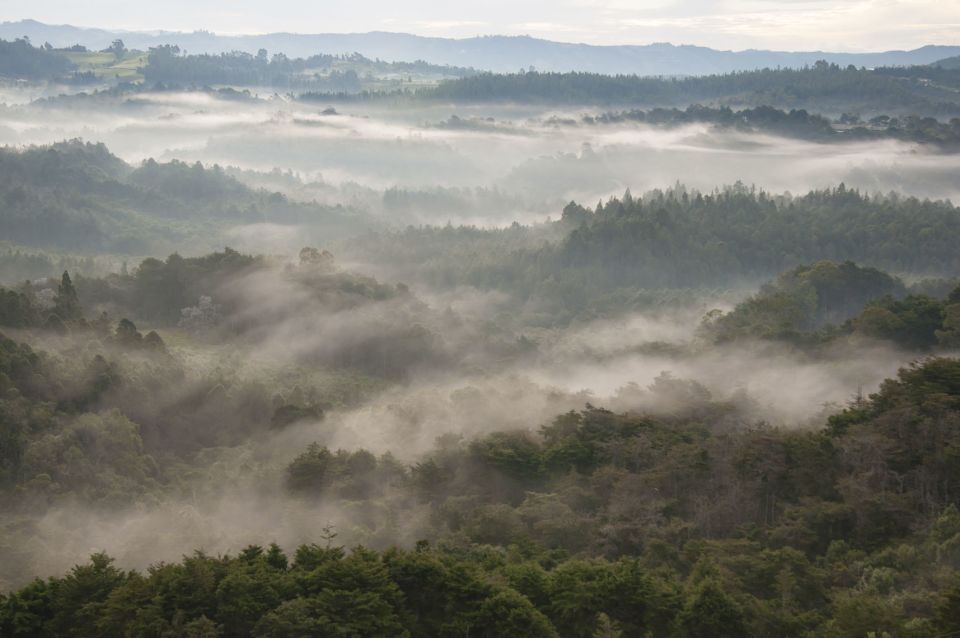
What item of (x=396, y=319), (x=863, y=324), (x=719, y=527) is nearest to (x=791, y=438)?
(x=719, y=527)

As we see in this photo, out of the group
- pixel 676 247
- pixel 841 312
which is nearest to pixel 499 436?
pixel 841 312

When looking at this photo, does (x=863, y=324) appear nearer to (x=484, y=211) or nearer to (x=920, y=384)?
(x=920, y=384)

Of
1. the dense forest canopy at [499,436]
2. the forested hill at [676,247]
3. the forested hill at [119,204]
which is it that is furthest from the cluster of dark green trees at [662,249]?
the forested hill at [119,204]

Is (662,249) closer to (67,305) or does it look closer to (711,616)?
(67,305)

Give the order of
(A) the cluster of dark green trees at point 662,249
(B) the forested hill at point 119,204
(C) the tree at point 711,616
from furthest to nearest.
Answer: (B) the forested hill at point 119,204 < (A) the cluster of dark green trees at point 662,249 < (C) the tree at point 711,616

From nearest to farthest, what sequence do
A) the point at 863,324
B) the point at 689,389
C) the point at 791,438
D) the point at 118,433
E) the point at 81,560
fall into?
the point at 81,560
the point at 791,438
the point at 118,433
the point at 689,389
the point at 863,324

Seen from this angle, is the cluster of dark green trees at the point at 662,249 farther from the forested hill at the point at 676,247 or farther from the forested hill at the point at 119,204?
the forested hill at the point at 119,204

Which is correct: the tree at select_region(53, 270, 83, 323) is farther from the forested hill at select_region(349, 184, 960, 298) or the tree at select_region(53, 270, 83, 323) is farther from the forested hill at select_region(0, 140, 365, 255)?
the forested hill at select_region(0, 140, 365, 255)

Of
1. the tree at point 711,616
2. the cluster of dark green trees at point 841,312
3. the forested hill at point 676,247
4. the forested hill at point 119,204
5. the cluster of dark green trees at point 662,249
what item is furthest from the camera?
the forested hill at point 119,204

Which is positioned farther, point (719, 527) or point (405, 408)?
point (405, 408)

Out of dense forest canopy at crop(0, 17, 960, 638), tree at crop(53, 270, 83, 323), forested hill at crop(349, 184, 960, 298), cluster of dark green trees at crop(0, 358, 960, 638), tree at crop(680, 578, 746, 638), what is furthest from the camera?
forested hill at crop(349, 184, 960, 298)

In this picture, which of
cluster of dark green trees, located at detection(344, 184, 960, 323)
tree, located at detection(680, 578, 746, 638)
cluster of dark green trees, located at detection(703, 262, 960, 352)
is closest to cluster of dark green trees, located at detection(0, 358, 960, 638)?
tree, located at detection(680, 578, 746, 638)
